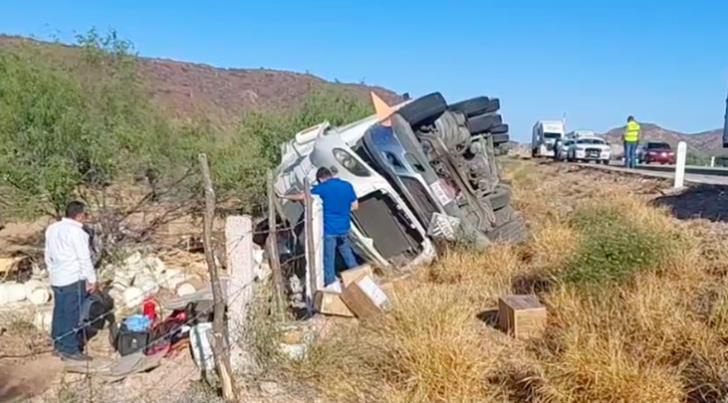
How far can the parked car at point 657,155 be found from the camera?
36.0 m

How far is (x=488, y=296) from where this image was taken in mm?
6582

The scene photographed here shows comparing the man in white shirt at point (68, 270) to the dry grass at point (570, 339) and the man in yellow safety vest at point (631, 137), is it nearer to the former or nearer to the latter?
the dry grass at point (570, 339)

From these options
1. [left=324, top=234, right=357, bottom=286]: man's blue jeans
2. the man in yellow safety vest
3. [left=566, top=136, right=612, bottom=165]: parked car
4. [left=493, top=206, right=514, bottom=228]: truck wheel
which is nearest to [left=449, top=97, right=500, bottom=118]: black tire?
[left=493, top=206, right=514, bottom=228]: truck wheel

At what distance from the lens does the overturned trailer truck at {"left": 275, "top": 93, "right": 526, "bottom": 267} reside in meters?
8.05

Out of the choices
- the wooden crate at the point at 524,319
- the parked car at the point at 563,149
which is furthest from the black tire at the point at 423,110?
the parked car at the point at 563,149

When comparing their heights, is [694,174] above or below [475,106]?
below

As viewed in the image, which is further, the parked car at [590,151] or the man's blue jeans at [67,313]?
the parked car at [590,151]

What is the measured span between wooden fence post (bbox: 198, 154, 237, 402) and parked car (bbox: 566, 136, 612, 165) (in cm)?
3098

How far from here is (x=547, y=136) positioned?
42750mm

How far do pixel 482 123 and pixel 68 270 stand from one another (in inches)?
271

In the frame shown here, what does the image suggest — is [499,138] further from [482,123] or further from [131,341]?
[131,341]

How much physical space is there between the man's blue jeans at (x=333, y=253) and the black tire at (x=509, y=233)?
1.88 meters

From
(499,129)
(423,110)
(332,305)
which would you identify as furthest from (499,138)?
(332,305)

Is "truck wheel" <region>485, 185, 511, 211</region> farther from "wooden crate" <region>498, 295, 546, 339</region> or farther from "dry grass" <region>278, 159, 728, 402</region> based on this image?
"wooden crate" <region>498, 295, 546, 339</region>
